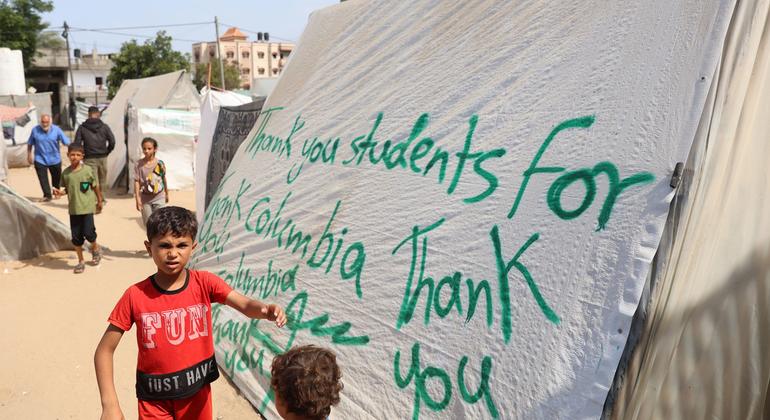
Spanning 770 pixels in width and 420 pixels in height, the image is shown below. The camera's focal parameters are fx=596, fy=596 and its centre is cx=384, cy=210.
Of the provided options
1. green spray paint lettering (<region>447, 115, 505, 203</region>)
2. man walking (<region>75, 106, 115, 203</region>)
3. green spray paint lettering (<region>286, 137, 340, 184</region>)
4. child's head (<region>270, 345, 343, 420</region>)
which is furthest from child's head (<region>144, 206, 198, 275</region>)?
man walking (<region>75, 106, 115, 203</region>)

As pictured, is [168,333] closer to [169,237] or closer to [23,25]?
[169,237]

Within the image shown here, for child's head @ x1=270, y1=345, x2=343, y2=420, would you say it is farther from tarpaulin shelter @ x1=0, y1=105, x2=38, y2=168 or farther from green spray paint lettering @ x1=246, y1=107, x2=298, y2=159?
tarpaulin shelter @ x1=0, y1=105, x2=38, y2=168

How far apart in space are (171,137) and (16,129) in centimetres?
689

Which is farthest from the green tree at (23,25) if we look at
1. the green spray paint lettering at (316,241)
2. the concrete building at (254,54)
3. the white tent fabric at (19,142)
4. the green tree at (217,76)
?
the concrete building at (254,54)

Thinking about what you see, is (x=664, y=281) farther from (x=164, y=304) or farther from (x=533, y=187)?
(x=164, y=304)

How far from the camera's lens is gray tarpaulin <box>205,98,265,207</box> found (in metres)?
6.51

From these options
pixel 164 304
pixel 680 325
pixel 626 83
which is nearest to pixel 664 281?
pixel 680 325

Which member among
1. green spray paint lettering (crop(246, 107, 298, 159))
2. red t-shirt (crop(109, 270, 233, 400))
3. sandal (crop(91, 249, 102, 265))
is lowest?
sandal (crop(91, 249, 102, 265))

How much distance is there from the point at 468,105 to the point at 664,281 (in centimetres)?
140

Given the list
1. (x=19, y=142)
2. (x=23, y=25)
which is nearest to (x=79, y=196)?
(x=19, y=142)

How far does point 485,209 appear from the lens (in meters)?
2.67

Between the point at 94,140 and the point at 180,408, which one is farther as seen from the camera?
the point at 94,140

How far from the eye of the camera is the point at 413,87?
3.57m

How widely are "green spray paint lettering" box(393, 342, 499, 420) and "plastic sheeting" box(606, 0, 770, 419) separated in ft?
1.56
